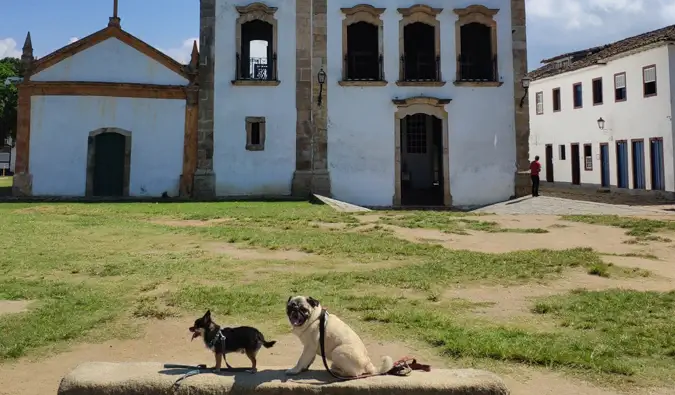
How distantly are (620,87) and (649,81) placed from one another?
183 cm

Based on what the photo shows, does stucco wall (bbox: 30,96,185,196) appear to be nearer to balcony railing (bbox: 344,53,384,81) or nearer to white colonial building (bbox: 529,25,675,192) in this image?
balcony railing (bbox: 344,53,384,81)

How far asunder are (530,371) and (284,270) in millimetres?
3914

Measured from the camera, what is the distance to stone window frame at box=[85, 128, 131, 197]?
17516 millimetres

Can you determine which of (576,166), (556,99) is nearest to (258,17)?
(556,99)

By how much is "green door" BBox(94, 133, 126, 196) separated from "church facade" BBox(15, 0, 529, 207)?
0.15ft

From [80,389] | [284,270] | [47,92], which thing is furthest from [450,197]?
[80,389]

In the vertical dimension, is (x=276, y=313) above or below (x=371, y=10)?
below

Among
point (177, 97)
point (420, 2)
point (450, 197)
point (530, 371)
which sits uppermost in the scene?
point (420, 2)

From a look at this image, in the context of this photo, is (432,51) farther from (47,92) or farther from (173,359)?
(173,359)

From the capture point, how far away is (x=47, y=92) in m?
17.4

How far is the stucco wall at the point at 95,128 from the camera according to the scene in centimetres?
1731

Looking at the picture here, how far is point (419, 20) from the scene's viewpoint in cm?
1847

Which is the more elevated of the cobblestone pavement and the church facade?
the church facade

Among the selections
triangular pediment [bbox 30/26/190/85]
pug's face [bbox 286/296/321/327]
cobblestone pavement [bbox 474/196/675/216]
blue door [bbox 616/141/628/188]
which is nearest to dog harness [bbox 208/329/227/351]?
pug's face [bbox 286/296/321/327]
